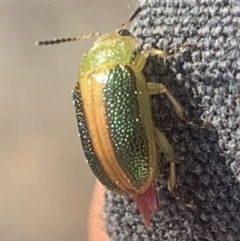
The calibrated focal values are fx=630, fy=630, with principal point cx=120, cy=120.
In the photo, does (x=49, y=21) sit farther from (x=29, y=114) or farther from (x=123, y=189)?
(x=123, y=189)

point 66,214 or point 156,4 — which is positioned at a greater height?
→ point 156,4

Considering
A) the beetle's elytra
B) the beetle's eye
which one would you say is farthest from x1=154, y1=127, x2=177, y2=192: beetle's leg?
the beetle's eye

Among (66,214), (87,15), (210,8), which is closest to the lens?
(210,8)

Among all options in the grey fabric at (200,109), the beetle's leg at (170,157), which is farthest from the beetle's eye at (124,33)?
the beetle's leg at (170,157)

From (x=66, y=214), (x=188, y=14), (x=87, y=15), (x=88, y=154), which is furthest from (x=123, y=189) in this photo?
(x=87, y=15)

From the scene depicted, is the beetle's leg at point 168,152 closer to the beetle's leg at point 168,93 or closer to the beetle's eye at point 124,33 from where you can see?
the beetle's leg at point 168,93

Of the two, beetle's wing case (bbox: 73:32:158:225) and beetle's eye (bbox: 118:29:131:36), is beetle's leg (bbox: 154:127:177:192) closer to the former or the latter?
beetle's wing case (bbox: 73:32:158:225)
